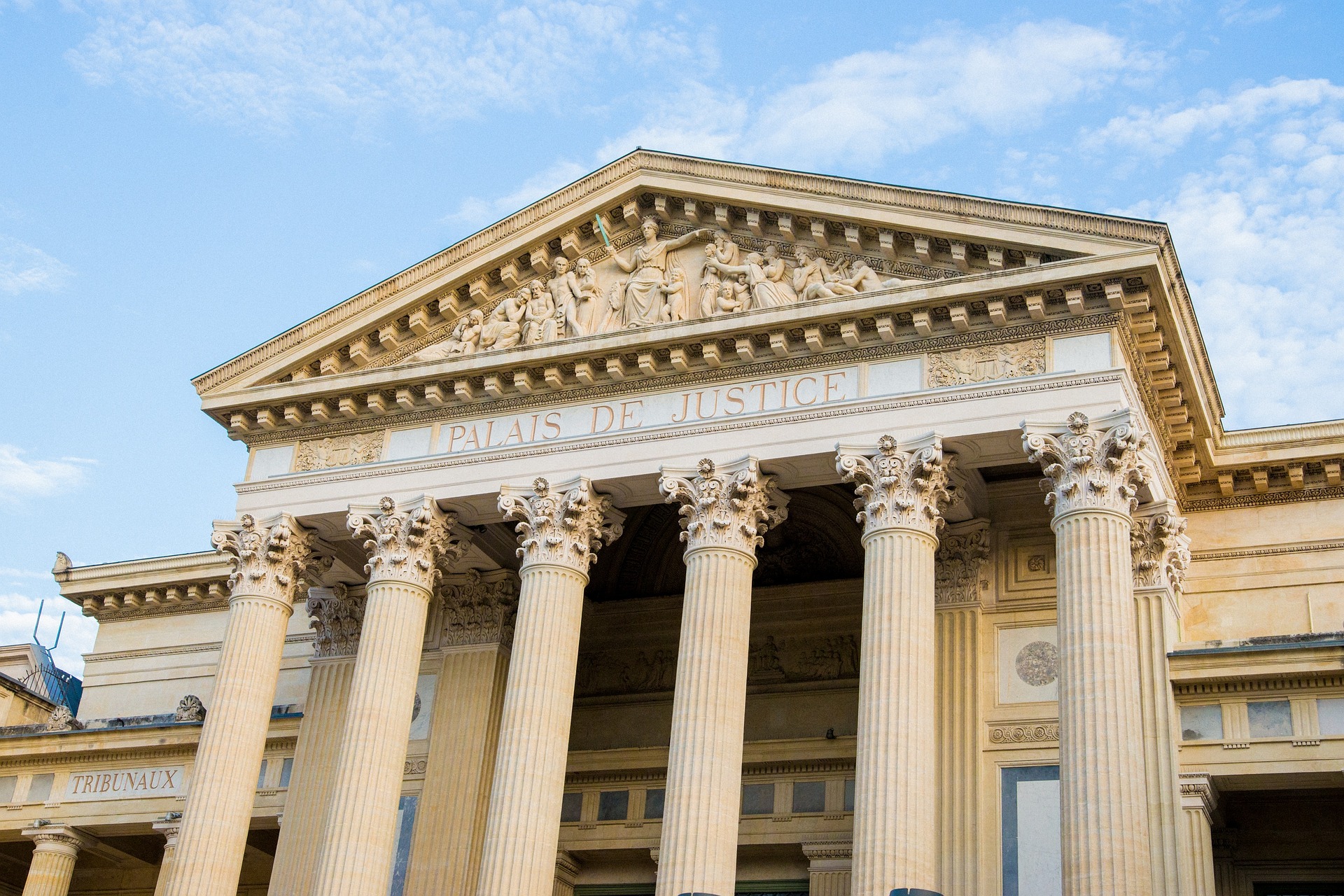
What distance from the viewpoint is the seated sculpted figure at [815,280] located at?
86.2ft

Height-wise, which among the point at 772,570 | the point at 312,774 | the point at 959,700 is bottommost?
the point at 312,774

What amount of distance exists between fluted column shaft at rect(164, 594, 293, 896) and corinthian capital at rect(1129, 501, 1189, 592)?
563 inches

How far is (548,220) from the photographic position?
29.0m

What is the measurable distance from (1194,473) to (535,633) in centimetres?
1163

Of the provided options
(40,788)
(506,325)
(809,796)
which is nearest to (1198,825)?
(809,796)

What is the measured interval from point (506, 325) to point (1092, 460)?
35.1 feet

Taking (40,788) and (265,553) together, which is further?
(40,788)

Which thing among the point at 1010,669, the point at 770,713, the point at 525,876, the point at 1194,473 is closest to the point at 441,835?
the point at 525,876

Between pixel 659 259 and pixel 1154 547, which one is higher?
pixel 659 259

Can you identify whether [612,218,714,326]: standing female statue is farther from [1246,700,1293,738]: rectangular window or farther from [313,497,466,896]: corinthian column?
[1246,700,1293,738]: rectangular window

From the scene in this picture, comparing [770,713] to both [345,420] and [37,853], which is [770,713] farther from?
[37,853]

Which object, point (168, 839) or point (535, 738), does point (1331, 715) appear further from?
point (168, 839)

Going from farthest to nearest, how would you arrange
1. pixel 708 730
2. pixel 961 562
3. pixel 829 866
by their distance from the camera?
pixel 829 866
pixel 961 562
pixel 708 730

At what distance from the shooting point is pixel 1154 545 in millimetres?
25750
